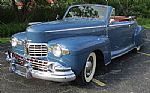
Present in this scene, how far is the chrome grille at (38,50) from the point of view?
5.79 meters

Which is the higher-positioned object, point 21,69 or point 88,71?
point 21,69

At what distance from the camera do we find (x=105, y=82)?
6336 millimetres

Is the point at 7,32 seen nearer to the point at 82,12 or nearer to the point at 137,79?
the point at 82,12

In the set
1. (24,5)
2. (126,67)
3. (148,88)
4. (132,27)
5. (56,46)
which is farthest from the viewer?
(24,5)

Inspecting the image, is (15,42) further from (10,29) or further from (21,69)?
(10,29)

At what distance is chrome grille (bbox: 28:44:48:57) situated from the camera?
19.0 feet

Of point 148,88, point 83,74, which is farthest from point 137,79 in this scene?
point 83,74

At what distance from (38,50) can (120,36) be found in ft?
9.02

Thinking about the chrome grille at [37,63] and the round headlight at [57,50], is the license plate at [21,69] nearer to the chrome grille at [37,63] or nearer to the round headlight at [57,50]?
the chrome grille at [37,63]

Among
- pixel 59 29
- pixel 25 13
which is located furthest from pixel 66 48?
pixel 25 13

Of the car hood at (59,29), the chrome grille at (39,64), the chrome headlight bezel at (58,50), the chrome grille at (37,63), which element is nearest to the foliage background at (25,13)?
the car hood at (59,29)

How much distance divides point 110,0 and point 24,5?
818 cm

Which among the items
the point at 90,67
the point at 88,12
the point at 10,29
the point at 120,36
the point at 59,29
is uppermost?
the point at 88,12

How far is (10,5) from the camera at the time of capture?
15984mm
